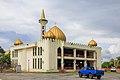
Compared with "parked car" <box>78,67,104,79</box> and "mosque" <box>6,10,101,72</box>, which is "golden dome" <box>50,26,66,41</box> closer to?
"mosque" <box>6,10,101,72</box>

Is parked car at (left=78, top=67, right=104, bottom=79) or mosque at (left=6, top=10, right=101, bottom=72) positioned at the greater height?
mosque at (left=6, top=10, right=101, bottom=72)

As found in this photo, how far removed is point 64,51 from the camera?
2244 inches

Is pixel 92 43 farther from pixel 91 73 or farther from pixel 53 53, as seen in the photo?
pixel 91 73

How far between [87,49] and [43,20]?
561 inches

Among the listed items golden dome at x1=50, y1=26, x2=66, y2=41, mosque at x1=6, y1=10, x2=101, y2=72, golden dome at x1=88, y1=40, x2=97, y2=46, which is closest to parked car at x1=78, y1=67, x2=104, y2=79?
mosque at x1=6, y1=10, x2=101, y2=72

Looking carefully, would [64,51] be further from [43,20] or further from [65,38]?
[43,20]

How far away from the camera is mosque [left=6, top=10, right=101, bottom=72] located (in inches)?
2034

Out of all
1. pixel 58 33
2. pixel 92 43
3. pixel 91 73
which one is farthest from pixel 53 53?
pixel 91 73

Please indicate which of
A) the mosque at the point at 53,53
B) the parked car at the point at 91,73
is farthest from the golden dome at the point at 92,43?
the parked car at the point at 91,73

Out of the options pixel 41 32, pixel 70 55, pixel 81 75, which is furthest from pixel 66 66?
pixel 81 75

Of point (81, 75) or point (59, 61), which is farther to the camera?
point (59, 61)

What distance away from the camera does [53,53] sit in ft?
171

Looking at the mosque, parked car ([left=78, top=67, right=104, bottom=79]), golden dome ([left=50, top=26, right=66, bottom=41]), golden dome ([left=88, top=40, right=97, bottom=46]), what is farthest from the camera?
golden dome ([left=88, top=40, right=97, bottom=46])

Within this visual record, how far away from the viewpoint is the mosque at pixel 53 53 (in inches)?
2034
